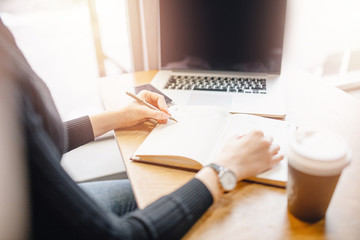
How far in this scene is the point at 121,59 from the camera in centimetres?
145

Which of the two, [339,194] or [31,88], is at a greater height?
[31,88]

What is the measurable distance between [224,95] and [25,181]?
67cm

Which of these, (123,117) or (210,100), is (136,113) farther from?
(210,100)

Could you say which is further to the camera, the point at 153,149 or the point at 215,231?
the point at 153,149

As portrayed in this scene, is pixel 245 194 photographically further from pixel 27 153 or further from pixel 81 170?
pixel 81 170

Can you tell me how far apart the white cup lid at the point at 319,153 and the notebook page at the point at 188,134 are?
22cm

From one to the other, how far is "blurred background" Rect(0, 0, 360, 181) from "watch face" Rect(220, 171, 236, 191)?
0.66 meters

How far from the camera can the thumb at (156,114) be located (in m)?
0.75

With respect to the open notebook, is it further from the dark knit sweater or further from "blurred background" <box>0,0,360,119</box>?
"blurred background" <box>0,0,360,119</box>

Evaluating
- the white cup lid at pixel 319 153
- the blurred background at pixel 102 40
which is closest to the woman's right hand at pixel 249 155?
the white cup lid at pixel 319 153

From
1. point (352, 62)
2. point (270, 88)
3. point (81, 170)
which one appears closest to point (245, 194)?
point (270, 88)

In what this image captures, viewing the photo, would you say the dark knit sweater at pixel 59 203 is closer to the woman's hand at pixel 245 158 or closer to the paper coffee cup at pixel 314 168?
the woman's hand at pixel 245 158

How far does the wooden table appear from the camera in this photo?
469 millimetres

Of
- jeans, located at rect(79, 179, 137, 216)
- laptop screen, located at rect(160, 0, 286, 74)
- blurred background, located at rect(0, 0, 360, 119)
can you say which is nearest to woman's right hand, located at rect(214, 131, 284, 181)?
jeans, located at rect(79, 179, 137, 216)
